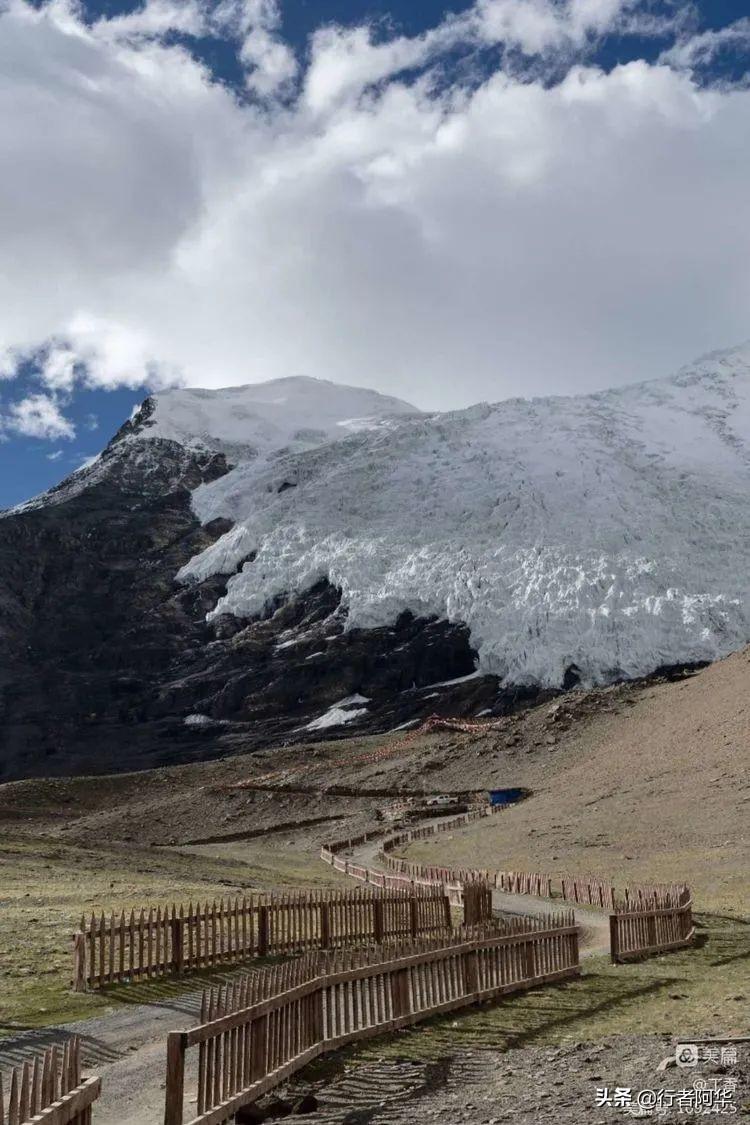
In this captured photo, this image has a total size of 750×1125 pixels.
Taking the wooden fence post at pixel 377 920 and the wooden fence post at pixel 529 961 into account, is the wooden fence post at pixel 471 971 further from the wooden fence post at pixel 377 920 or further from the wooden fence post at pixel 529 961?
the wooden fence post at pixel 377 920

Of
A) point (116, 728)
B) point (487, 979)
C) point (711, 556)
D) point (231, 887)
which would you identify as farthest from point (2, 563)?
point (487, 979)

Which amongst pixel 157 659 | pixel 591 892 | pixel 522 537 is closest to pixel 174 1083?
pixel 591 892

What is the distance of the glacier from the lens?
5413 inches

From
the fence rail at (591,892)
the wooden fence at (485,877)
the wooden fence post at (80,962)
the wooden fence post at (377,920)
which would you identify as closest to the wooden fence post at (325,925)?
the wooden fence post at (377,920)

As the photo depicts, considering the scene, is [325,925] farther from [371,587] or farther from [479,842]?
[371,587]

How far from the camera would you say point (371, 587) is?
15575cm

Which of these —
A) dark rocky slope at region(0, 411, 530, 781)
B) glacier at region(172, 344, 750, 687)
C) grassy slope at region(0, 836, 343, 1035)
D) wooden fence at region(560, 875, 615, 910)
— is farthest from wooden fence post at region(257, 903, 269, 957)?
glacier at region(172, 344, 750, 687)

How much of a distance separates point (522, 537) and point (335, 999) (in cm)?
14420

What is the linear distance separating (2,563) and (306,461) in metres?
55.0

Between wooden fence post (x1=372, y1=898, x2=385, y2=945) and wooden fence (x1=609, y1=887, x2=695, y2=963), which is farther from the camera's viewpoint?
wooden fence post (x1=372, y1=898, x2=385, y2=945)

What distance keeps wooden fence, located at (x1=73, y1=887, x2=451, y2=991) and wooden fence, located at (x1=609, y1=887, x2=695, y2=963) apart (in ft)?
16.8

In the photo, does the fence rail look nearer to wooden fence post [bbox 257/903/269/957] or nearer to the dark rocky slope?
wooden fence post [bbox 257/903/269/957]

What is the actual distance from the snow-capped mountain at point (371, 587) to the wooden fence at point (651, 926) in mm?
99731

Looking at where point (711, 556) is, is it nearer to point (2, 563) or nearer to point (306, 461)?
point (306, 461)
